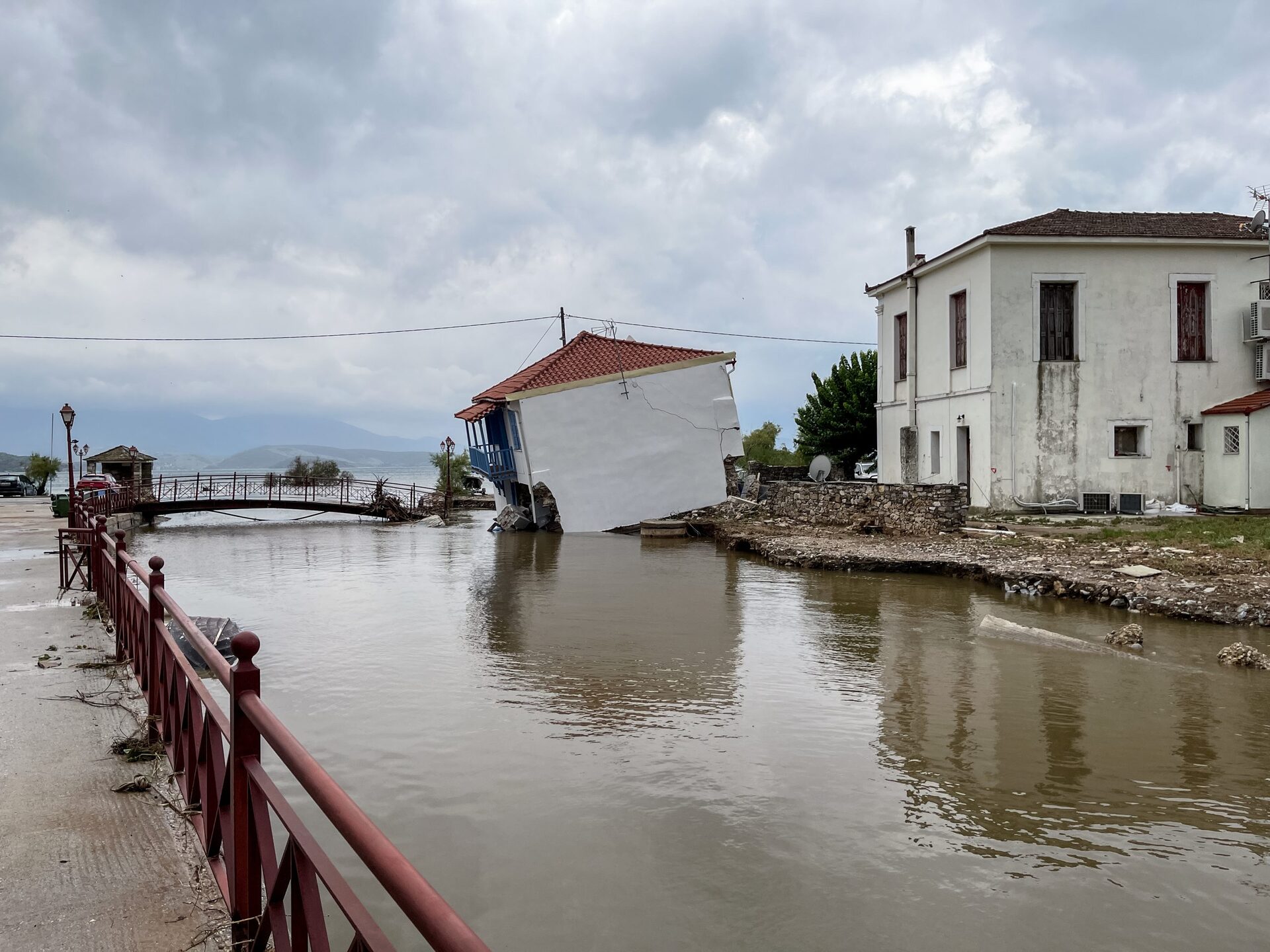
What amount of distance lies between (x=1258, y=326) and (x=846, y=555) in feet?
40.0

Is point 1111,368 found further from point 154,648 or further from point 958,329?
point 154,648

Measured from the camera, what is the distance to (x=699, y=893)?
4.70 metres

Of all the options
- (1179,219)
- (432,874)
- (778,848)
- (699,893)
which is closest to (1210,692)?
(778,848)

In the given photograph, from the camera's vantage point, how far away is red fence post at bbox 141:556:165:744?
16.3ft

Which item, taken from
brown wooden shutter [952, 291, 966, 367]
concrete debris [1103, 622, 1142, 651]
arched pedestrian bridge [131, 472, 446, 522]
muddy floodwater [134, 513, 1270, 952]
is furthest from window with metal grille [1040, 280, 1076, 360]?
arched pedestrian bridge [131, 472, 446, 522]

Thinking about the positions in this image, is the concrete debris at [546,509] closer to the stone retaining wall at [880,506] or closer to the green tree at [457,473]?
the stone retaining wall at [880,506]

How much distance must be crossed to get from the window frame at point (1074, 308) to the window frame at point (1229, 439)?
352 cm

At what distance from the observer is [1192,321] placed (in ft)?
72.8

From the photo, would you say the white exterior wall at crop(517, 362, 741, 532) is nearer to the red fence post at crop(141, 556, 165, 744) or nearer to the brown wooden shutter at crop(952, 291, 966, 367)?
the brown wooden shutter at crop(952, 291, 966, 367)

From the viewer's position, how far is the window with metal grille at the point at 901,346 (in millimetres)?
26467

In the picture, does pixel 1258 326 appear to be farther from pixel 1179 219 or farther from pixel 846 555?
pixel 846 555

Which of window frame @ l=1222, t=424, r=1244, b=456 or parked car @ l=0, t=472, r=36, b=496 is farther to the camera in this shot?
parked car @ l=0, t=472, r=36, b=496

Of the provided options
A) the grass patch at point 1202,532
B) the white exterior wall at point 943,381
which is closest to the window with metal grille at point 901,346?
the white exterior wall at point 943,381

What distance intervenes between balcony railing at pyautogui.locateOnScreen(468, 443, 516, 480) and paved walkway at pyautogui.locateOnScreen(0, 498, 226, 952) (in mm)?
22702
